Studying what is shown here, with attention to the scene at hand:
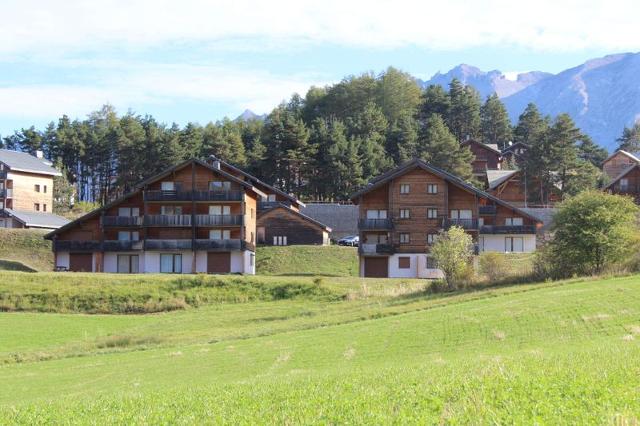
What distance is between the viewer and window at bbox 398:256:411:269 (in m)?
81.8

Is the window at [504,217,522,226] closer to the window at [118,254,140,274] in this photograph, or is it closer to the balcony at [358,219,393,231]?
the balcony at [358,219,393,231]

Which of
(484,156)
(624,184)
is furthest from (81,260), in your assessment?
(484,156)

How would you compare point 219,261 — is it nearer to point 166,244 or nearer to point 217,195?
point 166,244

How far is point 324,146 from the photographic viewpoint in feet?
376

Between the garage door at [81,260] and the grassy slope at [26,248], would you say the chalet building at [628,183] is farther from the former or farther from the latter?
the grassy slope at [26,248]

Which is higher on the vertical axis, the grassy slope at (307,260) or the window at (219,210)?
the window at (219,210)

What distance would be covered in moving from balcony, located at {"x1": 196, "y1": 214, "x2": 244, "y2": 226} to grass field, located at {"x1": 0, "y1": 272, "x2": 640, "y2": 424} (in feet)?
63.7

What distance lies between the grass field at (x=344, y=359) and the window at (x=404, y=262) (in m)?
19.1

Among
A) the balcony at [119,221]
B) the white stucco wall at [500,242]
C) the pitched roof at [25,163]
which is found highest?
the pitched roof at [25,163]

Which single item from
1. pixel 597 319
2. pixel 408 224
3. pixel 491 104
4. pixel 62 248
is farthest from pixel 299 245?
pixel 491 104

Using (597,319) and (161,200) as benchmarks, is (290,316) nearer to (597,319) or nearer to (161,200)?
(597,319)

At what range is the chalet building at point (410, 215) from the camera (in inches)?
3187

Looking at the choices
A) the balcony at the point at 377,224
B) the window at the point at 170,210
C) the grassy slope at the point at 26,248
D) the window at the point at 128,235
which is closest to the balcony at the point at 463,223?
the balcony at the point at 377,224

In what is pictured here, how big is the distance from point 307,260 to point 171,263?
44.4 ft
